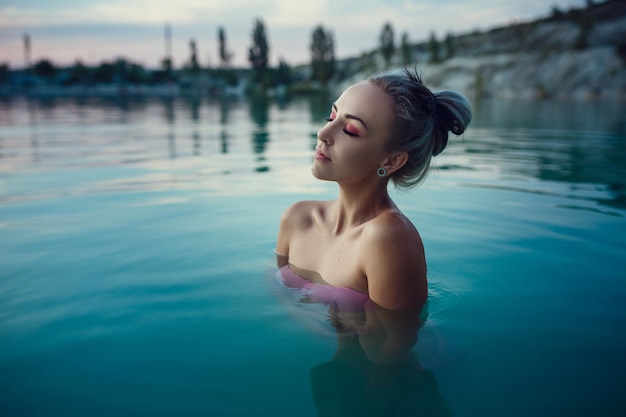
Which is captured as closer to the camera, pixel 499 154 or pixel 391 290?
pixel 391 290

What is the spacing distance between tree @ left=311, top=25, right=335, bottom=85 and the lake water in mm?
66424

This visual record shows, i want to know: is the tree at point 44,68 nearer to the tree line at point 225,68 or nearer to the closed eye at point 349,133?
the tree line at point 225,68

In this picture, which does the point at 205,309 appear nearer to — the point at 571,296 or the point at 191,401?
the point at 191,401

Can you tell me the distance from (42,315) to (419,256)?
2.03m

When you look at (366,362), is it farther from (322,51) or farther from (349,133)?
(322,51)

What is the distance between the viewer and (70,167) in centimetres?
731

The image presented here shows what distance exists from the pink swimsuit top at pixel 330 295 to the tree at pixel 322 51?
2711 inches

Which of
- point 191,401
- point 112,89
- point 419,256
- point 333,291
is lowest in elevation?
point 191,401

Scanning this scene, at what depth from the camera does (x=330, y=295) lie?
259cm

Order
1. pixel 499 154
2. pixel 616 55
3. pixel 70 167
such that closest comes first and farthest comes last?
pixel 70 167, pixel 499 154, pixel 616 55

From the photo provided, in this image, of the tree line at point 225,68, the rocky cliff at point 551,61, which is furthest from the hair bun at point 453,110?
the tree line at point 225,68

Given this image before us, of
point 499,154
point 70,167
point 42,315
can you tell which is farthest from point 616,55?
point 42,315

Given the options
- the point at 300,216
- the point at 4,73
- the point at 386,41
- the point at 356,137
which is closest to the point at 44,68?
Result: the point at 4,73

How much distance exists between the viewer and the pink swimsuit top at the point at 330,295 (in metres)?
2.49
